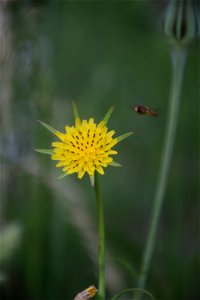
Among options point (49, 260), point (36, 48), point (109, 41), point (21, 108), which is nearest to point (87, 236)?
point (49, 260)

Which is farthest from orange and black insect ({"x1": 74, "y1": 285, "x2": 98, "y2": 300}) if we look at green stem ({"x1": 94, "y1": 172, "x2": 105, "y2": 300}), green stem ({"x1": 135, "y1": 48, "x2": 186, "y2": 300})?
green stem ({"x1": 135, "y1": 48, "x2": 186, "y2": 300})

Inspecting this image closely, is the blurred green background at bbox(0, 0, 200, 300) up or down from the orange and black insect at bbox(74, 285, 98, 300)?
up

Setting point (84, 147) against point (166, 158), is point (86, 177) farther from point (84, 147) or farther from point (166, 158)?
point (84, 147)

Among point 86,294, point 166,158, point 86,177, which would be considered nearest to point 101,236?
point 86,294

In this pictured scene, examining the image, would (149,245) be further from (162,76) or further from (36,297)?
(162,76)

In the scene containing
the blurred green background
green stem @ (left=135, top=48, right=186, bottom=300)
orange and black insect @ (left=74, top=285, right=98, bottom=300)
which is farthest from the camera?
the blurred green background

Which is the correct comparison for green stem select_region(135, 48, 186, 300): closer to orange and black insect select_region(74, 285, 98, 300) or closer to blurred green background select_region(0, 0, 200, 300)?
blurred green background select_region(0, 0, 200, 300)
